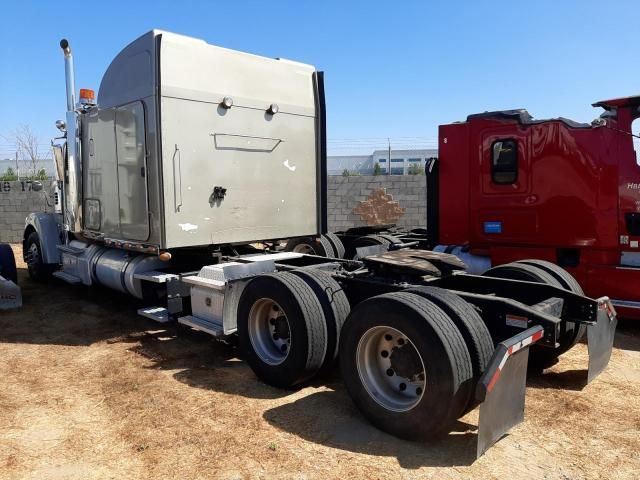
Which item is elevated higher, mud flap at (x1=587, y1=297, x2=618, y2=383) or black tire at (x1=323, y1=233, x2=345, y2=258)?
black tire at (x1=323, y1=233, x2=345, y2=258)

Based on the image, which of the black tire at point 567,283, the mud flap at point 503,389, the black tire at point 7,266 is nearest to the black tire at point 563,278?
the black tire at point 567,283

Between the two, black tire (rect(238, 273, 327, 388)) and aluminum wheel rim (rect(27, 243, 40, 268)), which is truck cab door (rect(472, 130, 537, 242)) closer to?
black tire (rect(238, 273, 327, 388))

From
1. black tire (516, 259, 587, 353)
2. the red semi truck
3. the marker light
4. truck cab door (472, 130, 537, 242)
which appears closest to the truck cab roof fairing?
the red semi truck

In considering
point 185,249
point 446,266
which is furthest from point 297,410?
point 185,249

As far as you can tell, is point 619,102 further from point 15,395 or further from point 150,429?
point 15,395

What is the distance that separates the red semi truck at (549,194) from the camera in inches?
263

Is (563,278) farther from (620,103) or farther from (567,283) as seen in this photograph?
(620,103)

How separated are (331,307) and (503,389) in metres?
1.61

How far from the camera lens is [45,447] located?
3744mm

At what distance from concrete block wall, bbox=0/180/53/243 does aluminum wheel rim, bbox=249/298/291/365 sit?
1416 cm

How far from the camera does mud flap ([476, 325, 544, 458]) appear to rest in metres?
3.30

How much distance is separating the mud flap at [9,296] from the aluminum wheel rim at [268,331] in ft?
15.8

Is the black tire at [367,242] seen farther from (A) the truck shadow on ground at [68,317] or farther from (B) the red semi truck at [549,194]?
(A) the truck shadow on ground at [68,317]

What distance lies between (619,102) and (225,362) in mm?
5632
